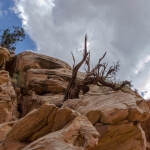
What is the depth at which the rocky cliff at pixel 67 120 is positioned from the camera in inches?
281

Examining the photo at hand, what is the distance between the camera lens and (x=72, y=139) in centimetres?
700

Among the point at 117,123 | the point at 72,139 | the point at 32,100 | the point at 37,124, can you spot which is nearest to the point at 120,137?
the point at 117,123

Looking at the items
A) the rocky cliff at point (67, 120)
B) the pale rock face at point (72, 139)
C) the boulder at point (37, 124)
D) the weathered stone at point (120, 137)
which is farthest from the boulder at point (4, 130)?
the pale rock face at point (72, 139)

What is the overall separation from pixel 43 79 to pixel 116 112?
1104 cm

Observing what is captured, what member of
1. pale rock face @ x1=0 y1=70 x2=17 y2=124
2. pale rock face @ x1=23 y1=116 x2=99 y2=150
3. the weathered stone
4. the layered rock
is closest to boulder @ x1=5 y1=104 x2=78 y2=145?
pale rock face @ x1=23 y1=116 x2=99 y2=150

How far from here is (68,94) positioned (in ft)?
53.5

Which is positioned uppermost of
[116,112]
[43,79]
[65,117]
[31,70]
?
[31,70]

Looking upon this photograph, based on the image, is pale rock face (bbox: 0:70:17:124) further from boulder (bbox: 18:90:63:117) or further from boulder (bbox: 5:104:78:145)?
boulder (bbox: 5:104:78:145)

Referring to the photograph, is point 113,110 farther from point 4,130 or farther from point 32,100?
point 32,100

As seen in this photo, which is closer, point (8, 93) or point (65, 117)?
point (65, 117)

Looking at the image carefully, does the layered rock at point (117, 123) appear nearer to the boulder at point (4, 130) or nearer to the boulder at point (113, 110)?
the boulder at point (113, 110)

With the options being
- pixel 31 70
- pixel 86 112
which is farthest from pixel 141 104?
pixel 31 70

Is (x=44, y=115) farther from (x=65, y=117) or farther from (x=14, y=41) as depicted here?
(x=14, y=41)

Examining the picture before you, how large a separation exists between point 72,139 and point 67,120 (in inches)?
56.7
